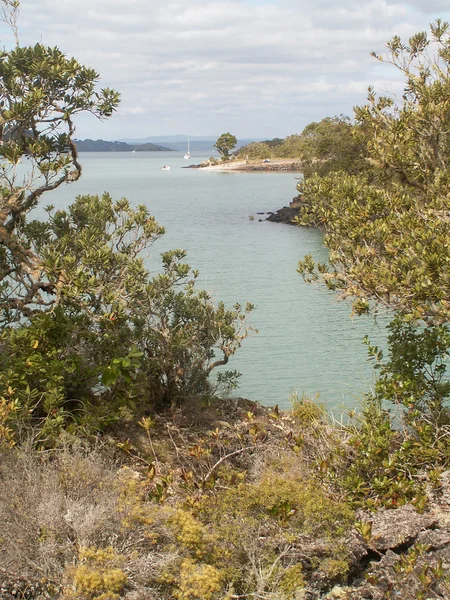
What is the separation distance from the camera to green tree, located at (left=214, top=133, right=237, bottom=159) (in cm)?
14720

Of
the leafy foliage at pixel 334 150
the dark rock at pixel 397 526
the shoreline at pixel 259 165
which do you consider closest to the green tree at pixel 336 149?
the leafy foliage at pixel 334 150

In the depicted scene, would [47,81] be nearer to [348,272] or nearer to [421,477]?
[348,272]

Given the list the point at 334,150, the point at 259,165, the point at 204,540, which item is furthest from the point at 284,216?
the point at 259,165

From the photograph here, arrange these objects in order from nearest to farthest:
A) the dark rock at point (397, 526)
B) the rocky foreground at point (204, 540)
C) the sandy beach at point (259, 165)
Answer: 1. the rocky foreground at point (204, 540)
2. the dark rock at point (397, 526)
3. the sandy beach at point (259, 165)

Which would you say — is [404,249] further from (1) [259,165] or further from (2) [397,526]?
(1) [259,165]

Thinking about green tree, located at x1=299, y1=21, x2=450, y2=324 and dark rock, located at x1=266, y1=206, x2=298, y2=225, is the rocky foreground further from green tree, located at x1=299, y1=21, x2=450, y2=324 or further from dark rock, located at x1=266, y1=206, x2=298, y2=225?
dark rock, located at x1=266, y1=206, x2=298, y2=225

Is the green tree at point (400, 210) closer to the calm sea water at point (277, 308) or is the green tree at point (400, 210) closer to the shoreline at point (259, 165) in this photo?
the calm sea water at point (277, 308)

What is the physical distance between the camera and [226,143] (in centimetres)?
14825

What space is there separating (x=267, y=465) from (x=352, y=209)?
3349 millimetres

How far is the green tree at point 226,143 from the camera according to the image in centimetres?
14720

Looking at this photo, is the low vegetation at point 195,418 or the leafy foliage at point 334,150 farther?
the leafy foliage at point 334,150

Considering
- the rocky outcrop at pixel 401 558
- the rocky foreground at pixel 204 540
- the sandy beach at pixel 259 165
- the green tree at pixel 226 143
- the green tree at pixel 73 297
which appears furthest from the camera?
the green tree at pixel 226 143

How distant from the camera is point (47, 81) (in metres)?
8.80

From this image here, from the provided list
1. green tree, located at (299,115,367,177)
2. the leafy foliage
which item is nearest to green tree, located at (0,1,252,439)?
the leafy foliage
